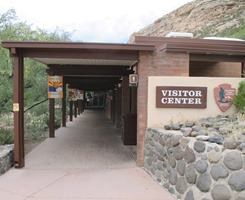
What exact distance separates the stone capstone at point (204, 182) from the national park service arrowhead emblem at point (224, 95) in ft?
15.4

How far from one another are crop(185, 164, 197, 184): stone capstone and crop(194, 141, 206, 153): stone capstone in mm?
299

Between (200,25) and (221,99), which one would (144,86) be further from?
(200,25)

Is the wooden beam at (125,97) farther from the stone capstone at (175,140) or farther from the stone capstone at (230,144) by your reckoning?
the stone capstone at (230,144)

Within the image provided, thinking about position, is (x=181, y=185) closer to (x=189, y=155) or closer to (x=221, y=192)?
(x=189, y=155)

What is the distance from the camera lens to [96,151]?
13.9 metres

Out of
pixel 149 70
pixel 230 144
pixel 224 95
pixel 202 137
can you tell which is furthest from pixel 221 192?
pixel 149 70

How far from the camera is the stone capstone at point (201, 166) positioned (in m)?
6.73

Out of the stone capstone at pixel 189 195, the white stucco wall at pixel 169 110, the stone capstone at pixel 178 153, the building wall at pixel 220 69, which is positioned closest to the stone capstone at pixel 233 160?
the stone capstone at pixel 189 195

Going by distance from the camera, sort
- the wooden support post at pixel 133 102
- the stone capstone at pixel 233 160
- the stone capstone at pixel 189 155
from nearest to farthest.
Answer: the stone capstone at pixel 233 160
the stone capstone at pixel 189 155
the wooden support post at pixel 133 102

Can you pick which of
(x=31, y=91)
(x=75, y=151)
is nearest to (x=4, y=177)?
(x=75, y=151)

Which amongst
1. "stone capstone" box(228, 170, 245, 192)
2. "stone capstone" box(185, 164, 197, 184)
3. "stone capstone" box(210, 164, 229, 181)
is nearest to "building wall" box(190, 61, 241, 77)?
"stone capstone" box(185, 164, 197, 184)

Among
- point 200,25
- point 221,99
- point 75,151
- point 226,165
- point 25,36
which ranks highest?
point 200,25

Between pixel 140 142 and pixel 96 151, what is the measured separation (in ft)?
9.75

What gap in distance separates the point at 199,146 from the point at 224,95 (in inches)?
177
